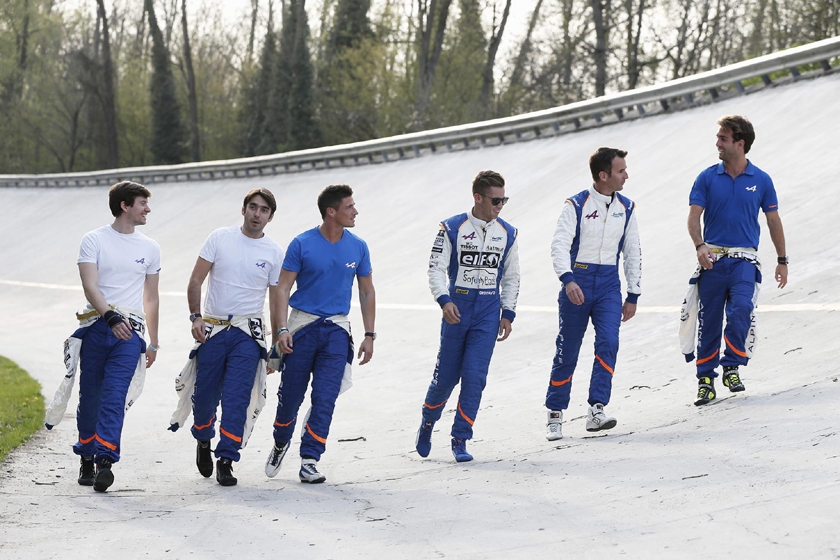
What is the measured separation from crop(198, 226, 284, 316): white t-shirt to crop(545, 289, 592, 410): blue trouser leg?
2.01m

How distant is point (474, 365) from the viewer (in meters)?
7.60

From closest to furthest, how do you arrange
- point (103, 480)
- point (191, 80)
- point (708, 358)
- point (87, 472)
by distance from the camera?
point (103, 480) → point (87, 472) → point (708, 358) → point (191, 80)

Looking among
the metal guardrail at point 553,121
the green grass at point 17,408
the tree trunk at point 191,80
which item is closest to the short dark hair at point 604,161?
the green grass at point 17,408

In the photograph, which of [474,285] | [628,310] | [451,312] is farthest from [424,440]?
[628,310]

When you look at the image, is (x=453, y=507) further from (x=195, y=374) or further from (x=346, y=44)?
(x=346, y=44)

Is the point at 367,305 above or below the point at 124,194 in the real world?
below

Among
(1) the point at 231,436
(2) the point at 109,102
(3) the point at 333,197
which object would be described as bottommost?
(1) the point at 231,436

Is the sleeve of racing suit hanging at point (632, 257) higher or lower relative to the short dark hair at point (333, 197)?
lower

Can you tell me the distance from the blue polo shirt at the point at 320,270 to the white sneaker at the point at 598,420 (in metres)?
1.83

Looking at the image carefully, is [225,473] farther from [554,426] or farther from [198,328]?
[554,426]

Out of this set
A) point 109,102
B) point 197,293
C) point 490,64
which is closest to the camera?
point 197,293

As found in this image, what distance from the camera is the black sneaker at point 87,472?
757 centimetres

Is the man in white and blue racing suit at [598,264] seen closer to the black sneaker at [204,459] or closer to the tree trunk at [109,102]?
the black sneaker at [204,459]

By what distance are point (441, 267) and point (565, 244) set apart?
0.91m
